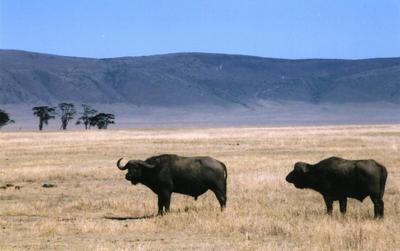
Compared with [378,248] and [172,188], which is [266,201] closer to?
[172,188]

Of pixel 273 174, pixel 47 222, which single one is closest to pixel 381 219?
pixel 47 222

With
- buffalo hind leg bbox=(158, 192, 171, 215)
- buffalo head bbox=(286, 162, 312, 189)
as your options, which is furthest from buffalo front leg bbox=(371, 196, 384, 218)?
buffalo hind leg bbox=(158, 192, 171, 215)

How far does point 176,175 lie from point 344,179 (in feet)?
13.4

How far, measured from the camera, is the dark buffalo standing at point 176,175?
17516mm

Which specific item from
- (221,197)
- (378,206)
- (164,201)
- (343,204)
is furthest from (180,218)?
(378,206)

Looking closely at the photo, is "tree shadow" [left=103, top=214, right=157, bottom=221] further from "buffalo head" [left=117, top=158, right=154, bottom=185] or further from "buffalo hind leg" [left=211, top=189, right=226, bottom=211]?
"buffalo hind leg" [left=211, top=189, right=226, bottom=211]

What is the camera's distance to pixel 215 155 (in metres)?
41.9

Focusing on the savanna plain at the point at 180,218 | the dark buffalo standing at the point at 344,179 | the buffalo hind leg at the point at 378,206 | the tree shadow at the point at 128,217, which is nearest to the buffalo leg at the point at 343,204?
the dark buffalo standing at the point at 344,179

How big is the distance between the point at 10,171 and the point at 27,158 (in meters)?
9.61

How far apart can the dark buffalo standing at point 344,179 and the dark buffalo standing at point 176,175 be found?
1.87 meters

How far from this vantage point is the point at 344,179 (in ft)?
53.6

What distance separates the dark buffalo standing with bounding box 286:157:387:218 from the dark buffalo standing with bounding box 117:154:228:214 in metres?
1.87

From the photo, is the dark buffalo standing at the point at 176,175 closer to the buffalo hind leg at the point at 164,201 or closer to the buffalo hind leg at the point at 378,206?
the buffalo hind leg at the point at 164,201

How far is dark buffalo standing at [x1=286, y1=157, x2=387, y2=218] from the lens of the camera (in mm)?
15891
